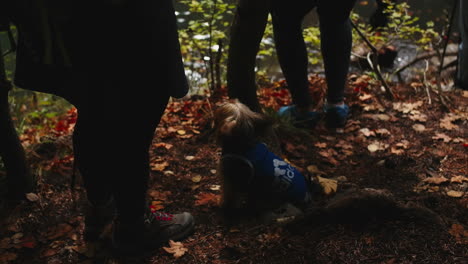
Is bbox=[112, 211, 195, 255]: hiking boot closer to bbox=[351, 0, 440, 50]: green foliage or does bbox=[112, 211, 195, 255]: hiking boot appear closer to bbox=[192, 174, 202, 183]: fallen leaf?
bbox=[192, 174, 202, 183]: fallen leaf

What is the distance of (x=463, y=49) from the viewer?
202 cm

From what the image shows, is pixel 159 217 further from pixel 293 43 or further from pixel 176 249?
pixel 293 43

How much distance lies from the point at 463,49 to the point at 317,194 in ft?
4.25

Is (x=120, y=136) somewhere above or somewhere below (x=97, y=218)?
above

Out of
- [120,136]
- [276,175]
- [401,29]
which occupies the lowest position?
[276,175]

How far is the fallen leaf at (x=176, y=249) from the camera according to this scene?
6.88ft

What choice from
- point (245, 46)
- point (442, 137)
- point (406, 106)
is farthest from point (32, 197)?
point (406, 106)

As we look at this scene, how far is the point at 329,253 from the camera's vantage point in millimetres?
1895

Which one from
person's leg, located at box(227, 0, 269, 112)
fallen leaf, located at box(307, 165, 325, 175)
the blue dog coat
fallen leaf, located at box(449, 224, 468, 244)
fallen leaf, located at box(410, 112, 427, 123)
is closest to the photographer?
fallen leaf, located at box(449, 224, 468, 244)

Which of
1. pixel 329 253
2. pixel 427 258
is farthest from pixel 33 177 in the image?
pixel 427 258

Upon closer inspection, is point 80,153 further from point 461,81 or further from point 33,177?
point 461,81

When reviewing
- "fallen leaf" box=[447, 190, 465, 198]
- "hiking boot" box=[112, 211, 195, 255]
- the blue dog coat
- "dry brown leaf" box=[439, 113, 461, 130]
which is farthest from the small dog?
"dry brown leaf" box=[439, 113, 461, 130]

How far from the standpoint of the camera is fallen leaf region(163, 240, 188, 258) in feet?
6.88

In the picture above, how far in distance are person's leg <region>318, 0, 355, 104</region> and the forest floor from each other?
0.48m
